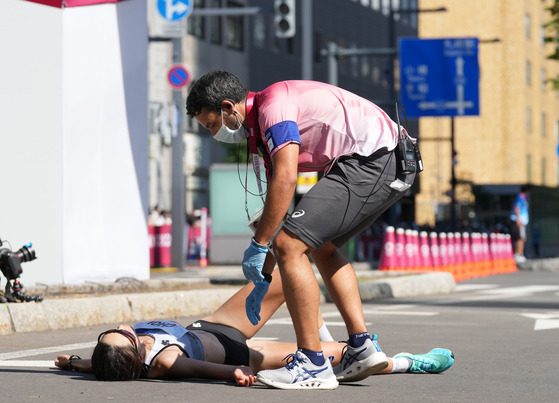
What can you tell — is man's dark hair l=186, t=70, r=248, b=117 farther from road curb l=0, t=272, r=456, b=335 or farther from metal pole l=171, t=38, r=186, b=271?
metal pole l=171, t=38, r=186, b=271

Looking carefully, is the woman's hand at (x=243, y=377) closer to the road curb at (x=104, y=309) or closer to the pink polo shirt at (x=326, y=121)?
the pink polo shirt at (x=326, y=121)

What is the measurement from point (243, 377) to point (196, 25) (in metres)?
40.1

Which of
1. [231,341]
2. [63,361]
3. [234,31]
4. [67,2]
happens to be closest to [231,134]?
[231,341]

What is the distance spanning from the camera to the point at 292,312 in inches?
225

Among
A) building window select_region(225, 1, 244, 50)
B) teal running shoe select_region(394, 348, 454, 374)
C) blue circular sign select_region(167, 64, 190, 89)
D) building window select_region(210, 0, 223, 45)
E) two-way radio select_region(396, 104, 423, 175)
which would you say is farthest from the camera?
building window select_region(225, 1, 244, 50)

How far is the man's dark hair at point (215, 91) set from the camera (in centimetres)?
590

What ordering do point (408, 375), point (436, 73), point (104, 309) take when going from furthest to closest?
point (436, 73)
point (104, 309)
point (408, 375)

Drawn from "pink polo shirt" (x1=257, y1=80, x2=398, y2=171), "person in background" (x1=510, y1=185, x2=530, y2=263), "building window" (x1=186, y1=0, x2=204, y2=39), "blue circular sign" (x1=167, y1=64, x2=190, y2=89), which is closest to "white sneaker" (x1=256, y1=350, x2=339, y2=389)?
"pink polo shirt" (x1=257, y1=80, x2=398, y2=171)

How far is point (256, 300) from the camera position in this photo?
5793 millimetres

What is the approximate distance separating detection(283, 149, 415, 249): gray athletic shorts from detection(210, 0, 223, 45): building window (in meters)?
40.9

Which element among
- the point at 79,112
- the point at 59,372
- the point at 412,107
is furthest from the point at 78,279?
the point at 412,107

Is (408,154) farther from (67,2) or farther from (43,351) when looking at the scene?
(67,2)

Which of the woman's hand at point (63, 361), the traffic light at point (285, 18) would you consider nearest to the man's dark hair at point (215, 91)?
the woman's hand at point (63, 361)

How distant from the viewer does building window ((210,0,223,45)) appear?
46.5m
